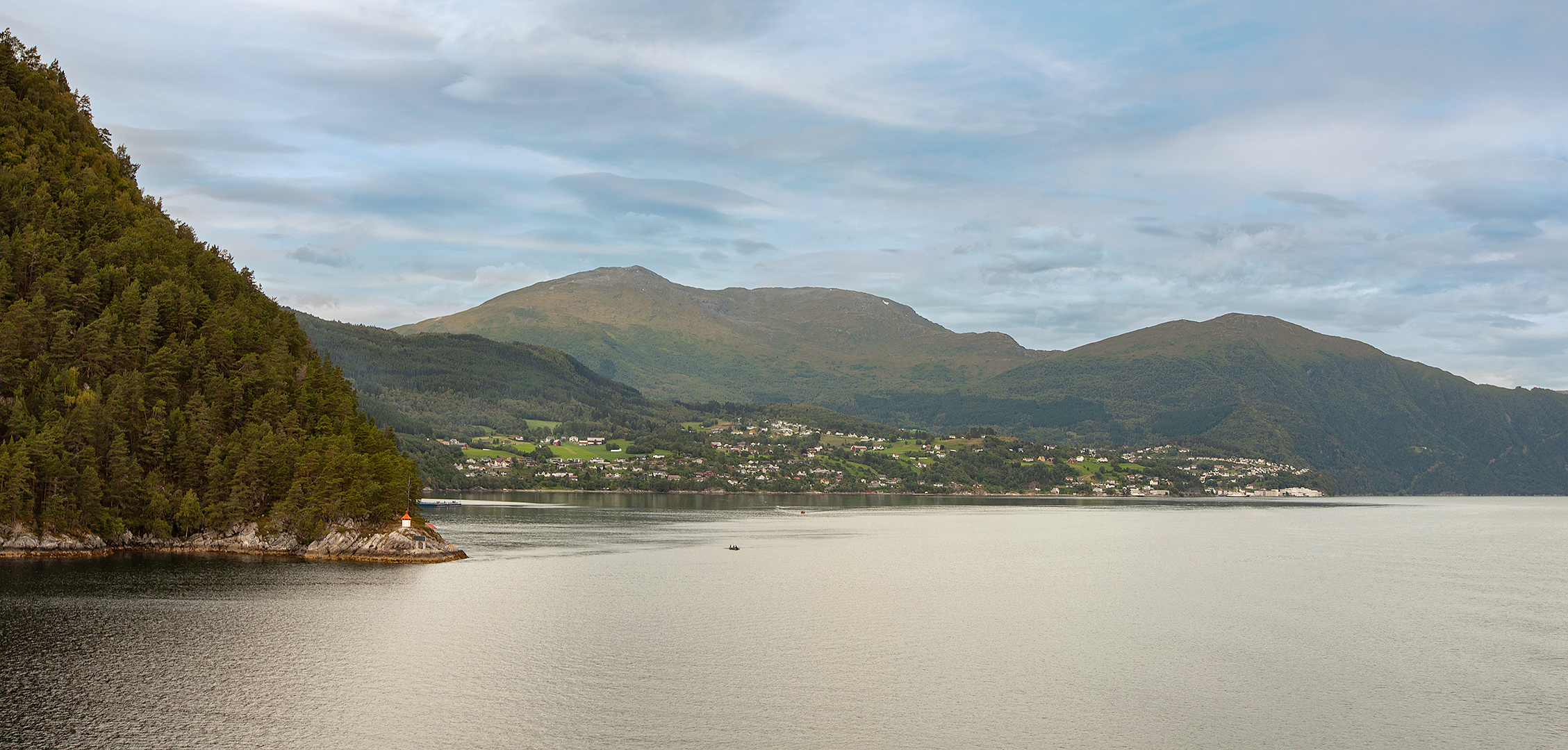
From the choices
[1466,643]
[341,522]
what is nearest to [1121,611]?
[1466,643]

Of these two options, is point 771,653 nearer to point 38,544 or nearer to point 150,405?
point 38,544

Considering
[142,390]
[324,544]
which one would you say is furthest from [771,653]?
[142,390]

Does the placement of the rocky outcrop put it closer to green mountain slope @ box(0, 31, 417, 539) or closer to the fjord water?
green mountain slope @ box(0, 31, 417, 539)

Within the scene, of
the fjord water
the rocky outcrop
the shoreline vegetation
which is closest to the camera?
the fjord water

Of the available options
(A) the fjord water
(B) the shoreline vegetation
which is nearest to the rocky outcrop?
(B) the shoreline vegetation

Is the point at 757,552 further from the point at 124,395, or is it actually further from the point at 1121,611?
the point at 124,395

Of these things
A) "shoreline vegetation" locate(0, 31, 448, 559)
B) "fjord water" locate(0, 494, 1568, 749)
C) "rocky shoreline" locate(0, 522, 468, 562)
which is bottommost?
"fjord water" locate(0, 494, 1568, 749)
